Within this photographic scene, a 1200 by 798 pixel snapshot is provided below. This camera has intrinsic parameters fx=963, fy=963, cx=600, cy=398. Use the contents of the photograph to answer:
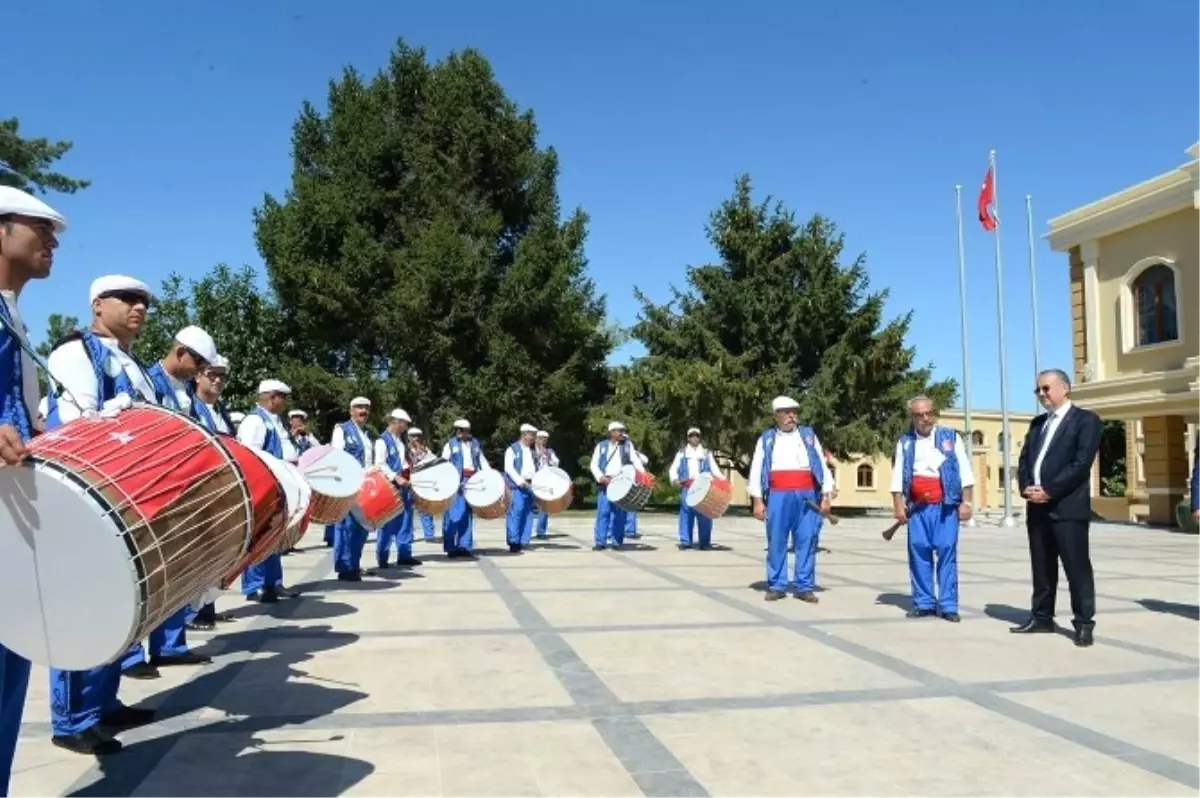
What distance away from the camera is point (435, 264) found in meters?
29.8

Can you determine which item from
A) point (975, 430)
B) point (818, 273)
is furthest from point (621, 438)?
point (975, 430)

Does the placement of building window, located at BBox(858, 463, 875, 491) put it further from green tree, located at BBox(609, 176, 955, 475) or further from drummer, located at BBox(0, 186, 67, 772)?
drummer, located at BBox(0, 186, 67, 772)

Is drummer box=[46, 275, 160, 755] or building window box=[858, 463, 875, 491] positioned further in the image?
building window box=[858, 463, 875, 491]

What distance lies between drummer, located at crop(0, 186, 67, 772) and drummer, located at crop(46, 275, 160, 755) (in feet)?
2.26

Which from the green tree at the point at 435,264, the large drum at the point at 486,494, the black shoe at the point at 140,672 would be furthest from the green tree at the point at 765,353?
the black shoe at the point at 140,672

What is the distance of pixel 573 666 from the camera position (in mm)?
6254

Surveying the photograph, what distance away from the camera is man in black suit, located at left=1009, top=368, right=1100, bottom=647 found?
287 inches

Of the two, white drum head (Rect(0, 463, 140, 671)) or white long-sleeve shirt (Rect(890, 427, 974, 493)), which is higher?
white long-sleeve shirt (Rect(890, 427, 974, 493))

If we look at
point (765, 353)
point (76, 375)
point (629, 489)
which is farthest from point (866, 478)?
point (76, 375)

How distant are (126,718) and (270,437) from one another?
4.18m

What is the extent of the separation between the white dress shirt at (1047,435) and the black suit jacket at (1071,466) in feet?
0.08

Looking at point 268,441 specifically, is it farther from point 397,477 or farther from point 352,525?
point 397,477

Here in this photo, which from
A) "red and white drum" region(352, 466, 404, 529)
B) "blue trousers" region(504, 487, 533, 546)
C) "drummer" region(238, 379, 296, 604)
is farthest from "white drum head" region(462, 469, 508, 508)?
"drummer" region(238, 379, 296, 604)

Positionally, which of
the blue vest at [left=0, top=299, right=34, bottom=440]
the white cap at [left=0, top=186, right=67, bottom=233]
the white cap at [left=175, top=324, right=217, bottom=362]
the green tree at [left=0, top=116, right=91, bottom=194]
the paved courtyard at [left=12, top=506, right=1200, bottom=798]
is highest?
the green tree at [left=0, top=116, right=91, bottom=194]
